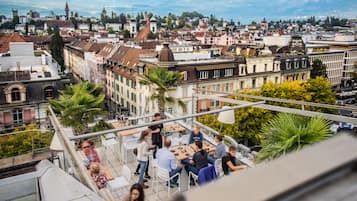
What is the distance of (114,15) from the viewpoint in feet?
614

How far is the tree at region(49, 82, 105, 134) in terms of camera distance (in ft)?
49.1

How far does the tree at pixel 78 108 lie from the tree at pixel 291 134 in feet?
37.3


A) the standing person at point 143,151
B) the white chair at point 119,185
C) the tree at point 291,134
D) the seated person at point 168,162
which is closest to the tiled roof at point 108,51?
the standing person at point 143,151

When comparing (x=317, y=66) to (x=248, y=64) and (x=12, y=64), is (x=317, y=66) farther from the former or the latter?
(x=12, y=64)

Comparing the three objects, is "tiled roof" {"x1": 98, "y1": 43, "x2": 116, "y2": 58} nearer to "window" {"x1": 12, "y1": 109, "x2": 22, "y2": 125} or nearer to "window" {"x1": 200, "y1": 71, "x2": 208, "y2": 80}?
"window" {"x1": 200, "y1": 71, "x2": 208, "y2": 80}

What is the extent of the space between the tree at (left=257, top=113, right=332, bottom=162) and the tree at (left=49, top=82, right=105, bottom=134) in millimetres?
11375

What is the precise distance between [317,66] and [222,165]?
5095 cm

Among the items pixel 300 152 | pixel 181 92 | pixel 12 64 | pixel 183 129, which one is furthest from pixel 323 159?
pixel 12 64

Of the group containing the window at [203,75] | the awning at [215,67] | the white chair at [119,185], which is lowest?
the white chair at [119,185]

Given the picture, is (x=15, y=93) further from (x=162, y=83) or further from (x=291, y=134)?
(x=291, y=134)

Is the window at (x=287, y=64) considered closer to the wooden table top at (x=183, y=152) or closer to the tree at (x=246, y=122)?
the tree at (x=246, y=122)

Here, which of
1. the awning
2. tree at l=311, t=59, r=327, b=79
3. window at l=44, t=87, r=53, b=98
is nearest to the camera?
window at l=44, t=87, r=53, b=98

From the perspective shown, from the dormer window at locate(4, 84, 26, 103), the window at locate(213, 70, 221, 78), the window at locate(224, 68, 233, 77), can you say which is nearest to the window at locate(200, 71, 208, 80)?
the window at locate(213, 70, 221, 78)

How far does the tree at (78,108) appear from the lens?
15.0 meters
